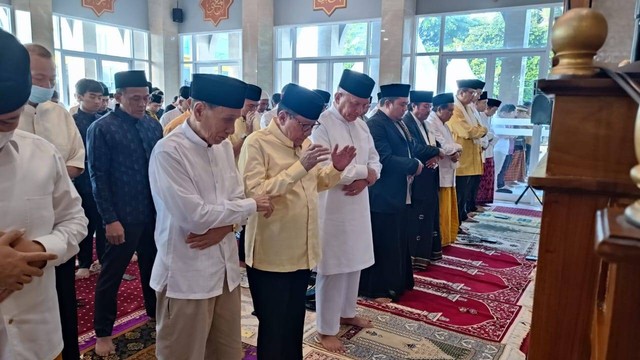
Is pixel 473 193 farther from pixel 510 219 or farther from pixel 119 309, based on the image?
pixel 119 309

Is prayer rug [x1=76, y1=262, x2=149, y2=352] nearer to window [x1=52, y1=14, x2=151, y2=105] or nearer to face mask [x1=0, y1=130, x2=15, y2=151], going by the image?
face mask [x1=0, y1=130, x2=15, y2=151]

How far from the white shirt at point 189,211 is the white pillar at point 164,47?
10384mm

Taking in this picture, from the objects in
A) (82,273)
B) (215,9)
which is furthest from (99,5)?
(82,273)

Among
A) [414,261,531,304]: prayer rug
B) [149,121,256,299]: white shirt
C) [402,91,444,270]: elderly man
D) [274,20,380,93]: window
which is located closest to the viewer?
[149,121,256,299]: white shirt

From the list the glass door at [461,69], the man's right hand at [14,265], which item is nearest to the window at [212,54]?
the glass door at [461,69]

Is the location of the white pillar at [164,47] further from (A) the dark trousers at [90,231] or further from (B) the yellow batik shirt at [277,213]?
(B) the yellow batik shirt at [277,213]

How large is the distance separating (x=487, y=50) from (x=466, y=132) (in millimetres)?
3269

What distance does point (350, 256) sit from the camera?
272cm

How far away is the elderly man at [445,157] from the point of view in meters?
4.59

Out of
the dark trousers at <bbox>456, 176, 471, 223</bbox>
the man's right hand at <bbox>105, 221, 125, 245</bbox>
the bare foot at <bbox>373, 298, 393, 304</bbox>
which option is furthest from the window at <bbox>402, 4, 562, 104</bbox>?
the man's right hand at <bbox>105, 221, 125, 245</bbox>

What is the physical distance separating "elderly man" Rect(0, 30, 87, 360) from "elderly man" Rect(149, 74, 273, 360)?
37 cm

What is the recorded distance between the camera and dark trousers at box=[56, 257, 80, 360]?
6.76 feet

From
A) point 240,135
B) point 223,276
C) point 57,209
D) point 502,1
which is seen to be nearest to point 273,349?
point 223,276

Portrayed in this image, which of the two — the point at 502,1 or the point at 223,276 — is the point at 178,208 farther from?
the point at 502,1
